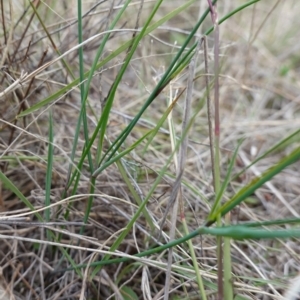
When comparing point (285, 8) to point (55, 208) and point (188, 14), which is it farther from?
point (55, 208)

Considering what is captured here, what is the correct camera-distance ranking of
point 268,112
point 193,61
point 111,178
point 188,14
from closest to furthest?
point 193,61 → point 111,178 → point 268,112 → point 188,14

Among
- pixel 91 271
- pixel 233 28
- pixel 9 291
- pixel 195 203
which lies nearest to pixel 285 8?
pixel 233 28

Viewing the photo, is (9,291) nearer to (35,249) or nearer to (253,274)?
(35,249)

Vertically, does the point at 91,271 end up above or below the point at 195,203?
below

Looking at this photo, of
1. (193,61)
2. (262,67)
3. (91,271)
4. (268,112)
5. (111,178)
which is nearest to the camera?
(193,61)

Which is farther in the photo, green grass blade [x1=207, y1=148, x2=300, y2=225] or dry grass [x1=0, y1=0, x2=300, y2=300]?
dry grass [x1=0, y1=0, x2=300, y2=300]

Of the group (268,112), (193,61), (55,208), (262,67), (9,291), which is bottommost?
(9,291)

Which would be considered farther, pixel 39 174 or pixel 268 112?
pixel 268 112

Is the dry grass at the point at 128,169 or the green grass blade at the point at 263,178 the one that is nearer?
the green grass blade at the point at 263,178
